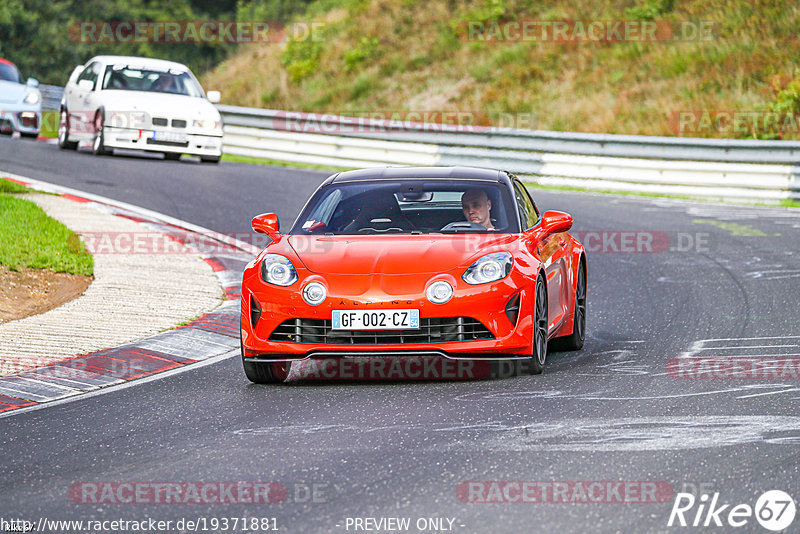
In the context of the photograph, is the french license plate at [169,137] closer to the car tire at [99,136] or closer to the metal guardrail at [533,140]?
the car tire at [99,136]

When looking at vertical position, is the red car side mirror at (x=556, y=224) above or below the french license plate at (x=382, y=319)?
above

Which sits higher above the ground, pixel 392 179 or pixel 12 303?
pixel 392 179

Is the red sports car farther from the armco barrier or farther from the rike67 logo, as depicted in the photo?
the armco barrier

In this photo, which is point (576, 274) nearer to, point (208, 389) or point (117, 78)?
point (208, 389)

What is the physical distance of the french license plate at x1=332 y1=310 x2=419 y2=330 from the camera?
24.9 feet

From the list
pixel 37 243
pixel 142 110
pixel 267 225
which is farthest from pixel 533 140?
pixel 267 225

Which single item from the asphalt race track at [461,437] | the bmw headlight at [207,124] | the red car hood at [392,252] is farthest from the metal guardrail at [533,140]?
the red car hood at [392,252]

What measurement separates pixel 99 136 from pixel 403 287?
15306 mm

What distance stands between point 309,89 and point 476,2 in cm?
524

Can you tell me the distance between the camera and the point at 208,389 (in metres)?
7.91

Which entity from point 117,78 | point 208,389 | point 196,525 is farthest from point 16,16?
point 196,525

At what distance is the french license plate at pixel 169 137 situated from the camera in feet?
69.9

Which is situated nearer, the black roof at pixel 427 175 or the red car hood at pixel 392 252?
the red car hood at pixel 392 252

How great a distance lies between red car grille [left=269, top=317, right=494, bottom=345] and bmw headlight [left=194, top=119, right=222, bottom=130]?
46.5 feet
